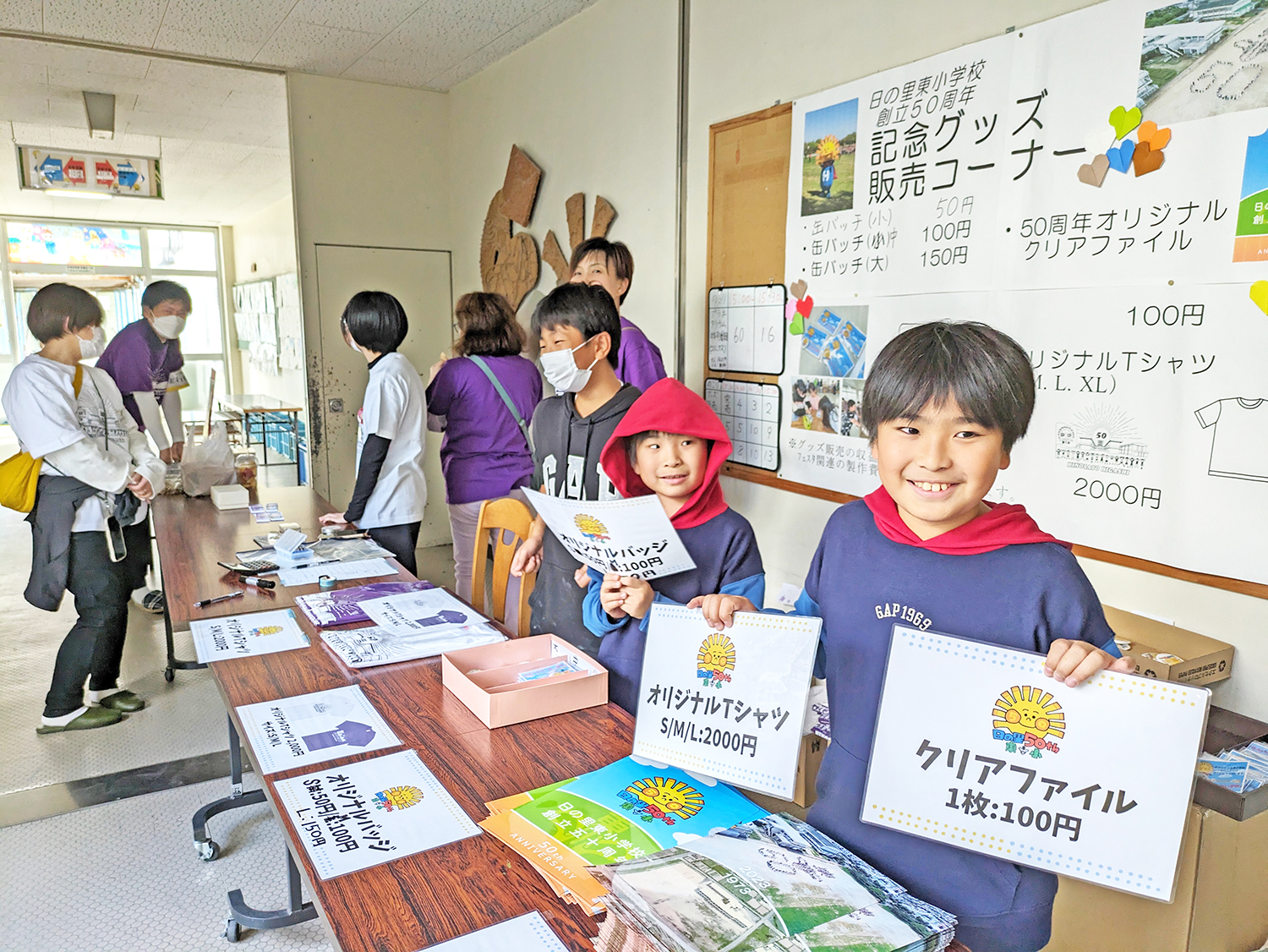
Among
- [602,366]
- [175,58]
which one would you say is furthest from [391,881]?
[175,58]

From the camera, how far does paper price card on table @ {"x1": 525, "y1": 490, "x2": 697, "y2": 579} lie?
1.28 meters

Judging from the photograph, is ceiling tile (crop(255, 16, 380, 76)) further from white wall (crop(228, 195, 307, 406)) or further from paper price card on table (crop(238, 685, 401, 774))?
white wall (crop(228, 195, 307, 406))

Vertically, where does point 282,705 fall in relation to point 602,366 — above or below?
below

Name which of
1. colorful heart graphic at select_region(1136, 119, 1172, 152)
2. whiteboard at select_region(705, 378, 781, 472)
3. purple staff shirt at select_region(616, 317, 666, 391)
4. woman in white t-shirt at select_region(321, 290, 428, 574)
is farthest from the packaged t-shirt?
colorful heart graphic at select_region(1136, 119, 1172, 152)

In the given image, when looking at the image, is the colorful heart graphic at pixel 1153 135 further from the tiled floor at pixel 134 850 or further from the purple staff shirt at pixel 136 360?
the purple staff shirt at pixel 136 360

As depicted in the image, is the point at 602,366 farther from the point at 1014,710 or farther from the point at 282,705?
the point at 1014,710

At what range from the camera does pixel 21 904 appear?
1.98 meters

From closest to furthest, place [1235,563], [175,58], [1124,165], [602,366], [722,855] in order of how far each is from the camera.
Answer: [722,855] → [1235,563] → [1124,165] → [602,366] → [175,58]

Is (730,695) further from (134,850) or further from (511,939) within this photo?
(134,850)

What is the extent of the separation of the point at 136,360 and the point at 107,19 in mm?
1599

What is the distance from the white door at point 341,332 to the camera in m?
4.92

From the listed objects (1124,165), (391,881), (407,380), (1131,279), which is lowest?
(391,881)

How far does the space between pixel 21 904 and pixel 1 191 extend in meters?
9.62

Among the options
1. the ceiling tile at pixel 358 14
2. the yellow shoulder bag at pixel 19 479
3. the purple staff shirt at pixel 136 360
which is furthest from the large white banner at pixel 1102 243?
the purple staff shirt at pixel 136 360
